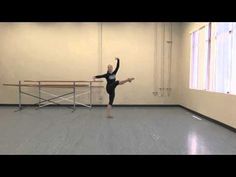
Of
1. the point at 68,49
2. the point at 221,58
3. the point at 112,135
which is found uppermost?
the point at 68,49

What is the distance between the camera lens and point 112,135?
16.2ft

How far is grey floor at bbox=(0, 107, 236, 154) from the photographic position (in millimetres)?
3979

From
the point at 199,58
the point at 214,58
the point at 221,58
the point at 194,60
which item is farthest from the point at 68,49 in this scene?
the point at 221,58

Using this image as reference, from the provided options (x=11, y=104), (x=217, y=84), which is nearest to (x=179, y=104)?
(x=217, y=84)

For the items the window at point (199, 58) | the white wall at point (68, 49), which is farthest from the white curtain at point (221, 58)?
the white wall at point (68, 49)

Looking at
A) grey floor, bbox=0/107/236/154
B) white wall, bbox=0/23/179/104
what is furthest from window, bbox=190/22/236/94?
white wall, bbox=0/23/179/104

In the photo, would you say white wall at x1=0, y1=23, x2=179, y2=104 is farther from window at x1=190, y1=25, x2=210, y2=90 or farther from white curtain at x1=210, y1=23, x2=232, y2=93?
white curtain at x1=210, y1=23, x2=232, y2=93

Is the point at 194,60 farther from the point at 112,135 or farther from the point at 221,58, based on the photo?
the point at 112,135

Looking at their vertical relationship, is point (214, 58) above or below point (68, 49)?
below

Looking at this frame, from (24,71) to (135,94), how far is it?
12.9 feet

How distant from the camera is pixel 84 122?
251 inches

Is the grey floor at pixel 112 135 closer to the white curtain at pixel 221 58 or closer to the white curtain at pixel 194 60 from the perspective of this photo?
the white curtain at pixel 221 58

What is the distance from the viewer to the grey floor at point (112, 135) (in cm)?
398

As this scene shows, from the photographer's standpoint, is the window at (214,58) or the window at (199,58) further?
the window at (199,58)
